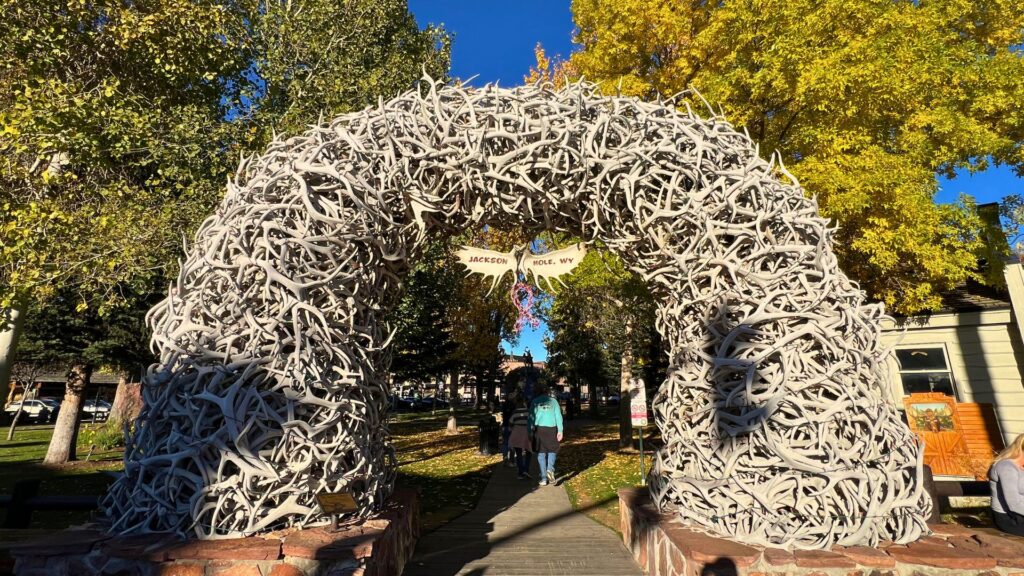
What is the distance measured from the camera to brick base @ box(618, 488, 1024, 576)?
2914mm

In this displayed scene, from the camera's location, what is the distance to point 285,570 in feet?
9.78

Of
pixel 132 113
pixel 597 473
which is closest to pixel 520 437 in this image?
pixel 597 473

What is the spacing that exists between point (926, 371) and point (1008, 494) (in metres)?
10.3

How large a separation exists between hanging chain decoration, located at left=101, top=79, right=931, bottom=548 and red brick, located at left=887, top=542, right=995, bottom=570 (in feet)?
0.59

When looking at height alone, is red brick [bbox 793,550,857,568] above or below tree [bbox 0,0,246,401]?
below

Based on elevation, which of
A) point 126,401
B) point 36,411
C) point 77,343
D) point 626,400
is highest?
point 77,343

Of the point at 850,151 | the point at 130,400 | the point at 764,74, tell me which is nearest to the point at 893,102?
the point at 850,151

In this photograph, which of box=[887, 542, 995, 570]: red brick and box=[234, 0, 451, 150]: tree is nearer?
box=[887, 542, 995, 570]: red brick

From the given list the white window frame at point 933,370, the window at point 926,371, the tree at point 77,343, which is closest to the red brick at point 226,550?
the tree at point 77,343

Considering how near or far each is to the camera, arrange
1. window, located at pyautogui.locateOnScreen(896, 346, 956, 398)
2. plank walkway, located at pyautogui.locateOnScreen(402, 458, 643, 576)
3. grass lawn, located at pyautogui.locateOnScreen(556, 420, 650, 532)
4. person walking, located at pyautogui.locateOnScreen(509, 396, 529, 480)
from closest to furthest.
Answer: plank walkway, located at pyautogui.locateOnScreen(402, 458, 643, 576) < grass lawn, located at pyautogui.locateOnScreen(556, 420, 650, 532) < person walking, located at pyautogui.locateOnScreen(509, 396, 529, 480) < window, located at pyautogui.locateOnScreen(896, 346, 956, 398)

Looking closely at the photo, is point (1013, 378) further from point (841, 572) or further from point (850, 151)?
point (841, 572)

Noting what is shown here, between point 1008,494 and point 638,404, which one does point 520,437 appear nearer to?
point 638,404

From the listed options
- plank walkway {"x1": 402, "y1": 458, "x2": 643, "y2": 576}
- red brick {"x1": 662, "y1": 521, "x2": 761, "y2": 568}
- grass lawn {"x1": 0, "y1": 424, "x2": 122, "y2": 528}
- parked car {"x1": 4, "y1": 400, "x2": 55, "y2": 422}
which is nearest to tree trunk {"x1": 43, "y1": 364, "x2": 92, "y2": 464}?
grass lawn {"x1": 0, "y1": 424, "x2": 122, "y2": 528}

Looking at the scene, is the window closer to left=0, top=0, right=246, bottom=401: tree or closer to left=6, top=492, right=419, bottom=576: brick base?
left=6, top=492, right=419, bottom=576: brick base
